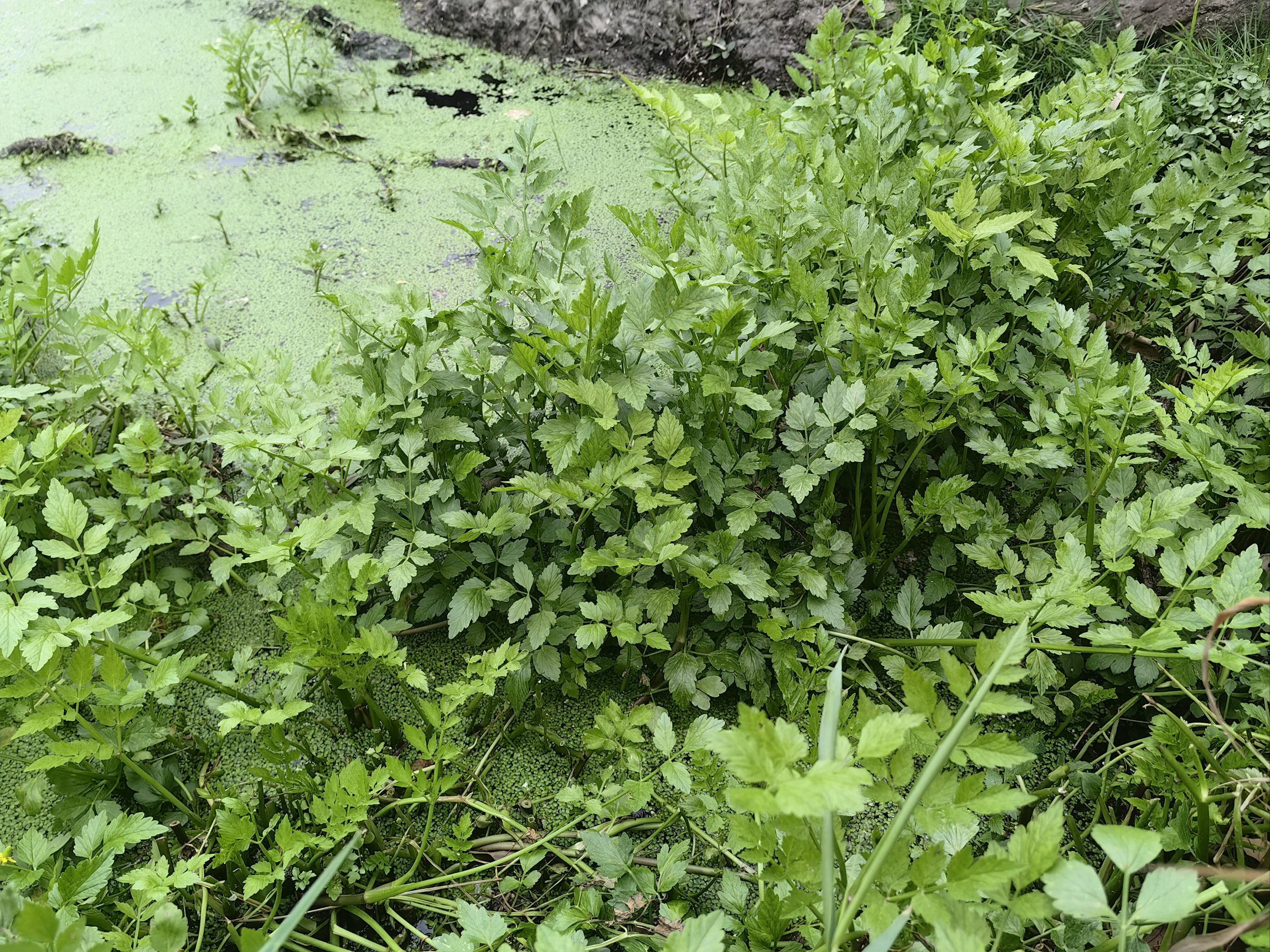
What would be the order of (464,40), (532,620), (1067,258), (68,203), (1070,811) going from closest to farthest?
(1070,811)
(532,620)
(1067,258)
(68,203)
(464,40)

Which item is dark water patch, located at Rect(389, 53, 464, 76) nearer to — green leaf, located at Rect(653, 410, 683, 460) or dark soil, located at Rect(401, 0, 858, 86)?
dark soil, located at Rect(401, 0, 858, 86)

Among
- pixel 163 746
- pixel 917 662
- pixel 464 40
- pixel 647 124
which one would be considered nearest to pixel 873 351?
pixel 917 662

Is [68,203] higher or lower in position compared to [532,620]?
higher

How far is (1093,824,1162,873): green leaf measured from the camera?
69 centimetres

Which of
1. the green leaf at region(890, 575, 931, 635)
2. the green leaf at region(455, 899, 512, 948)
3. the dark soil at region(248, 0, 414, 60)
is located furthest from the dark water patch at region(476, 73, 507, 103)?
the green leaf at region(455, 899, 512, 948)

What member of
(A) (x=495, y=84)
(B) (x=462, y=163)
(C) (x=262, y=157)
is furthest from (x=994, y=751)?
(A) (x=495, y=84)

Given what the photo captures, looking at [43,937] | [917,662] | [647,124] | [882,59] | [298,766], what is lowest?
[298,766]

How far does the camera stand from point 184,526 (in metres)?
1.75

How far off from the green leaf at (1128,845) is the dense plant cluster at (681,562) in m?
0.18

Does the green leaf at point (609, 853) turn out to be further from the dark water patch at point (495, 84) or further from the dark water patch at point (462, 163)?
the dark water patch at point (495, 84)

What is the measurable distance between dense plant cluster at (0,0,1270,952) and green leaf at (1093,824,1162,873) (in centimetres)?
18

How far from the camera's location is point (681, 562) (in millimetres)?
1388

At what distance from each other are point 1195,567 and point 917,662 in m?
0.47

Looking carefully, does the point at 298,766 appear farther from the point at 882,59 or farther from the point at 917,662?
the point at 882,59
